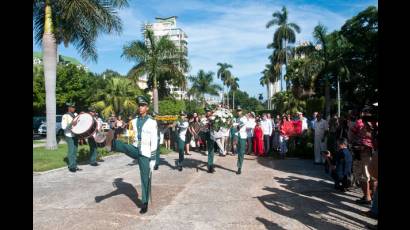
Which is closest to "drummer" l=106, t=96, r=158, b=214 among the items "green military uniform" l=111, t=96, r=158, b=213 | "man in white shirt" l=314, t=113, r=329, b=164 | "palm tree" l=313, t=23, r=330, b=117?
"green military uniform" l=111, t=96, r=158, b=213

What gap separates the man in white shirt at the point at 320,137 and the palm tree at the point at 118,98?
21.1 meters

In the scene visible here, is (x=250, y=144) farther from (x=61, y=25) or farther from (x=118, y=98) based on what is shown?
(x=118, y=98)

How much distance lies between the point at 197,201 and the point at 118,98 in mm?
26189

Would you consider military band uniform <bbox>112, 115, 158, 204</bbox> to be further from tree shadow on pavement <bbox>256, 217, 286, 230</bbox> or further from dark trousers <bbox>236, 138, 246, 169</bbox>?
dark trousers <bbox>236, 138, 246, 169</bbox>

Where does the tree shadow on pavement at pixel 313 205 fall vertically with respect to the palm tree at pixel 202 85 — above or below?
below

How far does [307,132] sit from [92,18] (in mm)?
10511

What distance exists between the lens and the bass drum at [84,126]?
11.0 meters

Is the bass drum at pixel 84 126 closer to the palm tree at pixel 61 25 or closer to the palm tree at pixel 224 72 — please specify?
the palm tree at pixel 61 25

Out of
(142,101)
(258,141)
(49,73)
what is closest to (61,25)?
(49,73)

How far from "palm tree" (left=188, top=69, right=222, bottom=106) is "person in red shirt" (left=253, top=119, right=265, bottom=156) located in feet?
235

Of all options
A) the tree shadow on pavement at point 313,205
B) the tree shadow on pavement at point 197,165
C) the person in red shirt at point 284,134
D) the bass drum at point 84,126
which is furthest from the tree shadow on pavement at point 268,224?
the person in red shirt at point 284,134

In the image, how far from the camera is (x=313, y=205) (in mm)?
7105
